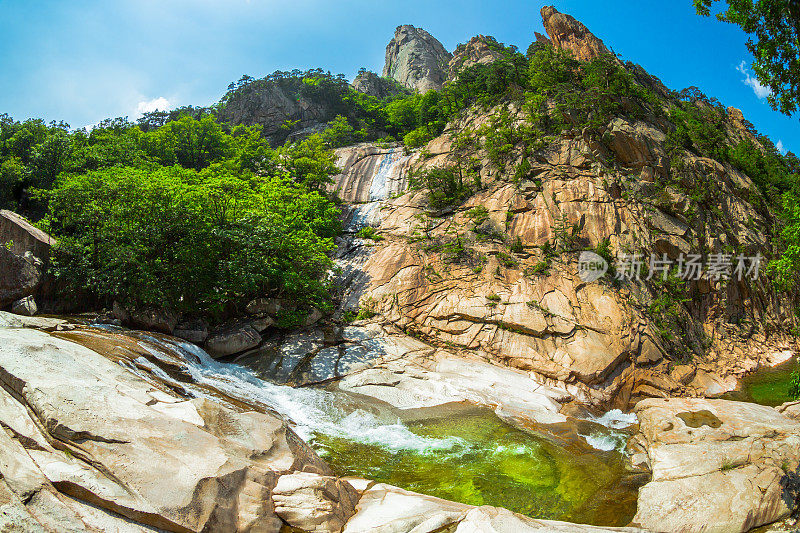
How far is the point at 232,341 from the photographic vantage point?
15.3m

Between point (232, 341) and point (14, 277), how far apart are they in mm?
6878

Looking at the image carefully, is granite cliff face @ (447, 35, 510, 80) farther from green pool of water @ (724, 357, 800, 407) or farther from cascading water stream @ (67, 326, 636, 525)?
cascading water stream @ (67, 326, 636, 525)

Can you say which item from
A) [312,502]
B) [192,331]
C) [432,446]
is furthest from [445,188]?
[312,502]

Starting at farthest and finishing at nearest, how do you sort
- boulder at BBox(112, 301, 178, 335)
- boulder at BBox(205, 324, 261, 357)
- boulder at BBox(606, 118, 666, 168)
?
boulder at BBox(606, 118, 666, 168), boulder at BBox(205, 324, 261, 357), boulder at BBox(112, 301, 178, 335)

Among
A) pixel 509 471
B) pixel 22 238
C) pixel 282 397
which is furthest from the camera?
pixel 22 238

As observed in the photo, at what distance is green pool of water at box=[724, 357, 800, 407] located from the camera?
14805 mm

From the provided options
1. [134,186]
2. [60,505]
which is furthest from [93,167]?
[60,505]

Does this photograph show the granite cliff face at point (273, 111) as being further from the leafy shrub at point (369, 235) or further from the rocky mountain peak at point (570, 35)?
the leafy shrub at point (369, 235)

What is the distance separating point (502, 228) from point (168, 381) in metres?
16.7

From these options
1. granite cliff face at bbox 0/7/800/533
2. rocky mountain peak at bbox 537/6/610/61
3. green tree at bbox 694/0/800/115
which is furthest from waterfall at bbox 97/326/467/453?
rocky mountain peak at bbox 537/6/610/61

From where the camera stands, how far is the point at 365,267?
69.7 feet

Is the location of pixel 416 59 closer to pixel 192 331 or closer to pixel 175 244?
pixel 175 244

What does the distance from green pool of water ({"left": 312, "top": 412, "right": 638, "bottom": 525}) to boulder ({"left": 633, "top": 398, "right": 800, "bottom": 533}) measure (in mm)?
702

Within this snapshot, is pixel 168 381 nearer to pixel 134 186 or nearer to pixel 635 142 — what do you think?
pixel 134 186
